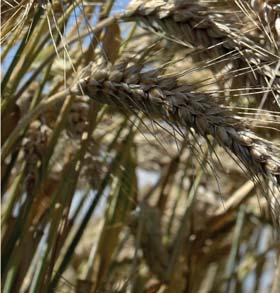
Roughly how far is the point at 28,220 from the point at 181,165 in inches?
41.0

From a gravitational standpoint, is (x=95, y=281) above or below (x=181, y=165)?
below

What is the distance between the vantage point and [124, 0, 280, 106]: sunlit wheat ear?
1111 mm

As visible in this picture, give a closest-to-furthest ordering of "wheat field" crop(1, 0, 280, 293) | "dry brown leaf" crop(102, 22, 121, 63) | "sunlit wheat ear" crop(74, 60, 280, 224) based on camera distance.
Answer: "sunlit wheat ear" crop(74, 60, 280, 224)
"wheat field" crop(1, 0, 280, 293)
"dry brown leaf" crop(102, 22, 121, 63)

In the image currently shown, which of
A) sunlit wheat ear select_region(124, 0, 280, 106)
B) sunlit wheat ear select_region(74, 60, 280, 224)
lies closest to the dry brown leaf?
sunlit wheat ear select_region(124, 0, 280, 106)

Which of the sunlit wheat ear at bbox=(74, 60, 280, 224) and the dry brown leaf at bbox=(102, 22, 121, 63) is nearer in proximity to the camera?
the sunlit wheat ear at bbox=(74, 60, 280, 224)

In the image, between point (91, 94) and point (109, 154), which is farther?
point (109, 154)

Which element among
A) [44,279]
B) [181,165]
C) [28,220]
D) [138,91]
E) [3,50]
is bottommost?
[44,279]

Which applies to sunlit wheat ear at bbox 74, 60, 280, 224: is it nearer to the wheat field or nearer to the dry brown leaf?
the wheat field

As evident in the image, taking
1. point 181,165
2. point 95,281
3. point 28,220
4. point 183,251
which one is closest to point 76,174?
point 28,220

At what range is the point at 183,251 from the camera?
2102 mm

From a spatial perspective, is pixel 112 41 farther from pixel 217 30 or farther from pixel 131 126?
pixel 217 30

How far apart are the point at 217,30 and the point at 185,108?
20 cm

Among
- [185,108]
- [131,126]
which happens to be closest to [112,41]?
[131,126]

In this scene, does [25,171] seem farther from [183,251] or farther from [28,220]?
[183,251]
